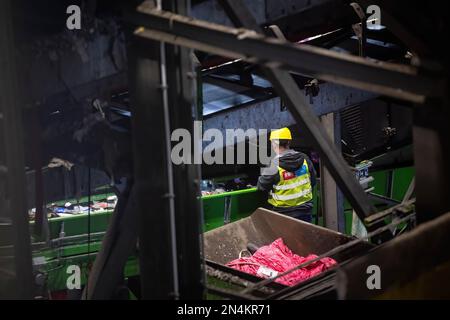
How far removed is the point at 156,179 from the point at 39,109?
1.09 meters

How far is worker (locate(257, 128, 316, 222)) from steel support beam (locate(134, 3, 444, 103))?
3195 mm

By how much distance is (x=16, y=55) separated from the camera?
3070mm

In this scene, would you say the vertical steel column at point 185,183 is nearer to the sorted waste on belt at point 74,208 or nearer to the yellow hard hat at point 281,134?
the sorted waste on belt at point 74,208

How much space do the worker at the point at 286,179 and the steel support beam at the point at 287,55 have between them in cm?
320

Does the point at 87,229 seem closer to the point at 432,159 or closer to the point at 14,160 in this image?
the point at 14,160

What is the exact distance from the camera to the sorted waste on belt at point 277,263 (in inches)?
151

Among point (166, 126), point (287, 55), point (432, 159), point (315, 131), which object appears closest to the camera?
point (287, 55)

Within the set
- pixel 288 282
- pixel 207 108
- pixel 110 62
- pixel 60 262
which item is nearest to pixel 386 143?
pixel 207 108

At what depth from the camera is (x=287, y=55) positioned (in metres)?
2.32

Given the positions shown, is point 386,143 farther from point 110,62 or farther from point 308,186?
point 110,62

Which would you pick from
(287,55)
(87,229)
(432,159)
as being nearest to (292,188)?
(87,229)

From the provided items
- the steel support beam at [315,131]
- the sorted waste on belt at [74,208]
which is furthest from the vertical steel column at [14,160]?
the sorted waste on belt at [74,208]

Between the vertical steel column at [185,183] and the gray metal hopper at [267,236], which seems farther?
the gray metal hopper at [267,236]

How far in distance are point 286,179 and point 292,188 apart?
0.12 metres
